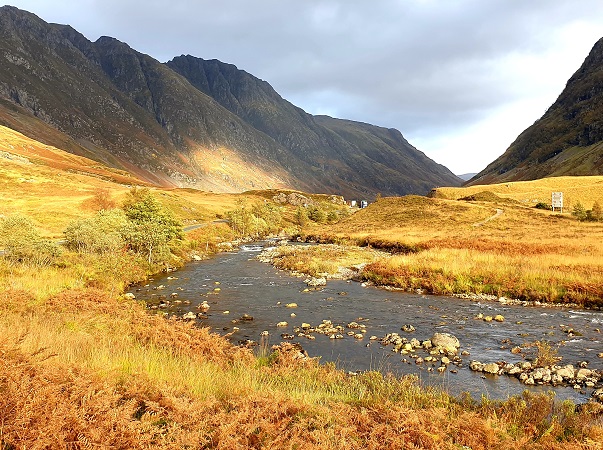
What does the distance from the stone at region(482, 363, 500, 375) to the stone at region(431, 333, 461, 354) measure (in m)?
2.00

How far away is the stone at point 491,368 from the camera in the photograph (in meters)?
15.1

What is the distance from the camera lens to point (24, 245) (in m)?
28.1

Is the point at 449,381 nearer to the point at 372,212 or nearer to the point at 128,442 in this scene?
the point at 128,442

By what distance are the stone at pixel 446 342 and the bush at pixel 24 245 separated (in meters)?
27.5

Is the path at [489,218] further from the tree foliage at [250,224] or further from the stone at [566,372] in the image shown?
the stone at [566,372]

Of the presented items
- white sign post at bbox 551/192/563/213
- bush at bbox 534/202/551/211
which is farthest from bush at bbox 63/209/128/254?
bush at bbox 534/202/551/211

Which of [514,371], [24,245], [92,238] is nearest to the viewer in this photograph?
[514,371]

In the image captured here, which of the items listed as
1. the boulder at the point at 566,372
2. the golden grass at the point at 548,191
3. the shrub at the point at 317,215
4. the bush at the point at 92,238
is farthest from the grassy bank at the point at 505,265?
the shrub at the point at 317,215

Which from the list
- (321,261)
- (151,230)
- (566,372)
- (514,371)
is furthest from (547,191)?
(514,371)

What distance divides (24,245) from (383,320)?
1047 inches

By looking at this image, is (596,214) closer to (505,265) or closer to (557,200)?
(557,200)

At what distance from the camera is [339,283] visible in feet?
113

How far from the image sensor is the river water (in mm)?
15409

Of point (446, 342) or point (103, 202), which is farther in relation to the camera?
point (103, 202)
